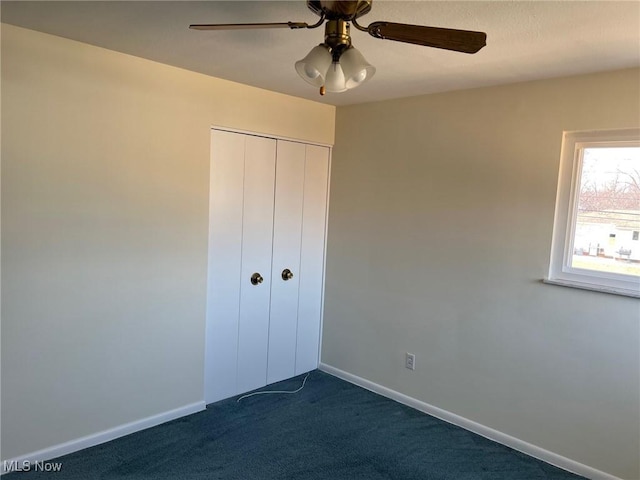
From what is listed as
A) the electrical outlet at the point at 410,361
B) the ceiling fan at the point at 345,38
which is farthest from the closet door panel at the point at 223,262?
the ceiling fan at the point at 345,38

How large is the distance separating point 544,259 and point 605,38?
1.19 metres

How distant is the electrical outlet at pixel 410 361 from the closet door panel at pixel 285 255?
91 centimetres

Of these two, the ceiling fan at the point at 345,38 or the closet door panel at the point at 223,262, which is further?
the closet door panel at the point at 223,262

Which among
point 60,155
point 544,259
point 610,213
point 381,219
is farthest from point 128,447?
point 610,213

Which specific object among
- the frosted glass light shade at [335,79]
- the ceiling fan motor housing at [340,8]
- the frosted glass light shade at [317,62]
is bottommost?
the frosted glass light shade at [335,79]

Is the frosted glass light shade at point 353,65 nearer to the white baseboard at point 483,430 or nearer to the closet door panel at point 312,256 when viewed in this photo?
the closet door panel at point 312,256

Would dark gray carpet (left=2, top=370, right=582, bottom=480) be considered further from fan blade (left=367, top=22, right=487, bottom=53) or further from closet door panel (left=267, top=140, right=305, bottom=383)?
fan blade (left=367, top=22, right=487, bottom=53)

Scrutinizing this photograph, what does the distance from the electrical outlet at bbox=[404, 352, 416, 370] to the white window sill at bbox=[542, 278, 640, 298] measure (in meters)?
1.07

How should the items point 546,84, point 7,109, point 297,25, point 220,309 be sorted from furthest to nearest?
point 220,309
point 546,84
point 7,109
point 297,25

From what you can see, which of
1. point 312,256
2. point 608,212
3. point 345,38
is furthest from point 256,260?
point 608,212

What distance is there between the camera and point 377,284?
11.4ft

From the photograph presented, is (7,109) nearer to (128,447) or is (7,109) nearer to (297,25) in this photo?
(297,25)

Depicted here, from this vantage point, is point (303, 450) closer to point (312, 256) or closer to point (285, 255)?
point (285, 255)

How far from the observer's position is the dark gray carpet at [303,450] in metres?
2.48
